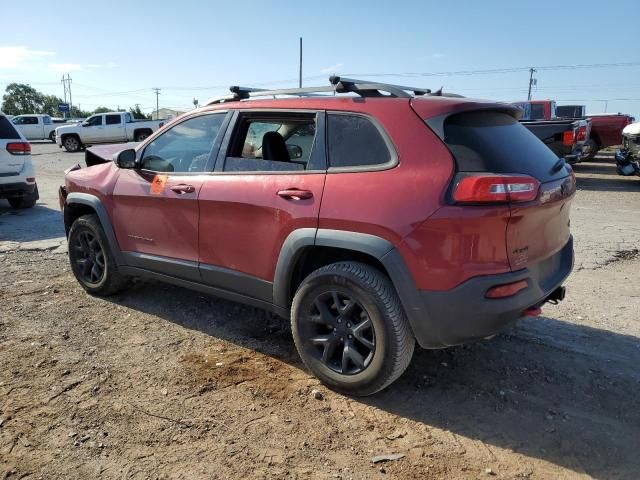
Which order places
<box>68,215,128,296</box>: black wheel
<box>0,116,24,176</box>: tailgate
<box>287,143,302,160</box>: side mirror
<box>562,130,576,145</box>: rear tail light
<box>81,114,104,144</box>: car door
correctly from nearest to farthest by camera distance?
<box>287,143,302,160</box>: side mirror < <box>68,215,128,296</box>: black wheel < <box>0,116,24,176</box>: tailgate < <box>562,130,576,145</box>: rear tail light < <box>81,114,104,144</box>: car door

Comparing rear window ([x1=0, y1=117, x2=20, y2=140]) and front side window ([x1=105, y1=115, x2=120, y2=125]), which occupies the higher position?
front side window ([x1=105, y1=115, x2=120, y2=125])

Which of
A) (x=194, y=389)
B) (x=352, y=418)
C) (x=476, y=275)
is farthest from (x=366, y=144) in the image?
(x=194, y=389)

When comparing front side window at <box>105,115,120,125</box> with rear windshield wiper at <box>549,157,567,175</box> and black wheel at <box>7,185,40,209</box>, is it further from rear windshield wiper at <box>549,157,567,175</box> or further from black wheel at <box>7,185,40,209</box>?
rear windshield wiper at <box>549,157,567,175</box>

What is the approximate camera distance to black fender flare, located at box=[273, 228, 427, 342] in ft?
9.10

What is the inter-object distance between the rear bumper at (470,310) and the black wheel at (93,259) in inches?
116

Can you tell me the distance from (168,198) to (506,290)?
2535 mm

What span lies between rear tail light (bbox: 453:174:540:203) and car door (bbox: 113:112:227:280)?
191cm

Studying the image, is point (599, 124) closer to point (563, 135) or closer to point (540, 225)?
point (563, 135)

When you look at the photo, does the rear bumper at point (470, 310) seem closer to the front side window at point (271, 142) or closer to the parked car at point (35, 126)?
the front side window at point (271, 142)

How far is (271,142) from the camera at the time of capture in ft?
12.0

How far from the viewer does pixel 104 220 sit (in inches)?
175

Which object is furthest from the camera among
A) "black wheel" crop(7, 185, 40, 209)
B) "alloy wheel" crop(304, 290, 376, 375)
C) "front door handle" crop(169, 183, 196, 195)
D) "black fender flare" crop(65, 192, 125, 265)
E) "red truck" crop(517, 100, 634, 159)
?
"red truck" crop(517, 100, 634, 159)

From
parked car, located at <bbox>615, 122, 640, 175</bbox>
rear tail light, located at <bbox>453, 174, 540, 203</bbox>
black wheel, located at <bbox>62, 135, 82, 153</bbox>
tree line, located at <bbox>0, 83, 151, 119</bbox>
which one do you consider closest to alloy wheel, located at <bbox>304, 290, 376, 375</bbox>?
rear tail light, located at <bbox>453, 174, 540, 203</bbox>

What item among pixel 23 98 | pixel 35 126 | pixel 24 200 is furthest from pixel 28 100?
pixel 24 200
